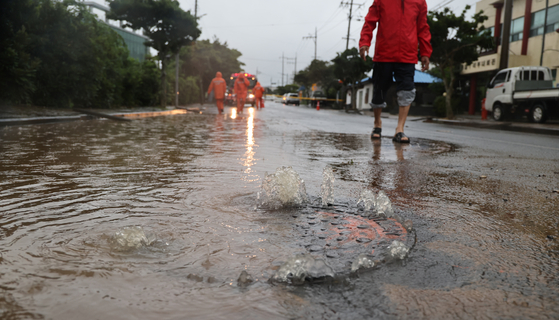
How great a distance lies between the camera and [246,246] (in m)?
2.02

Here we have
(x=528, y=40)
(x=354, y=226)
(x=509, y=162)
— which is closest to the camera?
(x=354, y=226)

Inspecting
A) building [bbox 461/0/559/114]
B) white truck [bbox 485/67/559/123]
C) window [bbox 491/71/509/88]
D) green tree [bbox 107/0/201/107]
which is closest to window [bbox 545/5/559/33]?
building [bbox 461/0/559/114]

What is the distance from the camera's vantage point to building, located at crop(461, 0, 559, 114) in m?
23.9

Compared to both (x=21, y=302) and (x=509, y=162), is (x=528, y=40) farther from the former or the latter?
(x=21, y=302)

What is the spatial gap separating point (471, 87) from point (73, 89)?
83.8ft

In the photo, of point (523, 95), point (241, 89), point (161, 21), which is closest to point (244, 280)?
point (523, 95)

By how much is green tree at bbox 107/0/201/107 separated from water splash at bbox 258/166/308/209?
21.5 metres

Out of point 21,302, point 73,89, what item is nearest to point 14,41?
point 73,89

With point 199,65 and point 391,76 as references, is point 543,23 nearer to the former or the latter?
point 391,76

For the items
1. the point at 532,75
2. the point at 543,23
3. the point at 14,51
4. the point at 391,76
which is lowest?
the point at 391,76

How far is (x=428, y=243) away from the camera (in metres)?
2.16

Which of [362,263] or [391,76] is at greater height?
[391,76]

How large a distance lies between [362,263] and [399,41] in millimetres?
6061

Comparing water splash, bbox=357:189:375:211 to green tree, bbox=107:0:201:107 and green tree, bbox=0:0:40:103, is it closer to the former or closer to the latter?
green tree, bbox=0:0:40:103
